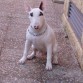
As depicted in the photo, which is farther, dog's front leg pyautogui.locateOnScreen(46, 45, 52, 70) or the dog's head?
dog's front leg pyautogui.locateOnScreen(46, 45, 52, 70)

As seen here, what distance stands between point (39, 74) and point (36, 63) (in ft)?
1.09

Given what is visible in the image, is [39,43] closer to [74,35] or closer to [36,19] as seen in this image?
[36,19]

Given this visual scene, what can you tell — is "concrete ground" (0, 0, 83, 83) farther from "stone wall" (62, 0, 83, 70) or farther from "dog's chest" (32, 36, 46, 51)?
"dog's chest" (32, 36, 46, 51)

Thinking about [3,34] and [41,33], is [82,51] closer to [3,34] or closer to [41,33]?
[41,33]

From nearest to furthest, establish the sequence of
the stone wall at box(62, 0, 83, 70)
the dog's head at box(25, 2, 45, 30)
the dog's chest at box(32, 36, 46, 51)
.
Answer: the dog's head at box(25, 2, 45, 30)
the dog's chest at box(32, 36, 46, 51)
the stone wall at box(62, 0, 83, 70)

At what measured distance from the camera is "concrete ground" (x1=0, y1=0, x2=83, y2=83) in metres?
3.23

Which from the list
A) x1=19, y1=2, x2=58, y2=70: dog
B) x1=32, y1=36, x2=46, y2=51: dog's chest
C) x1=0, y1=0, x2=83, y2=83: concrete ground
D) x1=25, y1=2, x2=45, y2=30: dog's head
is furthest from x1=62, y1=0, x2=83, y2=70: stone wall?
x1=25, y1=2, x2=45, y2=30: dog's head

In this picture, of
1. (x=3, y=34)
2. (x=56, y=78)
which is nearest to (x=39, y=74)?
(x=56, y=78)

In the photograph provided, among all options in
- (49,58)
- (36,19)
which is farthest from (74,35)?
(36,19)

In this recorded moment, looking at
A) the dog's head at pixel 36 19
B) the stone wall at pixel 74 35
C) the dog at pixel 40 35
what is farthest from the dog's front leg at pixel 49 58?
the stone wall at pixel 74 35

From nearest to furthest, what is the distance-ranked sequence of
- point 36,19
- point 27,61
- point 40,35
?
point 36,19 < point 40,35 < point 27,61

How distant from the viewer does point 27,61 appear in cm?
367

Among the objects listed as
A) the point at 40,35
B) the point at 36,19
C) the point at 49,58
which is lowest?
the point at 49,58

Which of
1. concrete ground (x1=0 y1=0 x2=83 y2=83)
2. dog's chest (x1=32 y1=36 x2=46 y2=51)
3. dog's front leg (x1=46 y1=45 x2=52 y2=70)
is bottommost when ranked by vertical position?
concrete ground (x1=0 y1=0 x2=83 y2=83)
